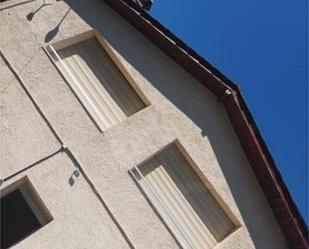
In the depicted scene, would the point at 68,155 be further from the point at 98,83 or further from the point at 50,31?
the point at 50,31

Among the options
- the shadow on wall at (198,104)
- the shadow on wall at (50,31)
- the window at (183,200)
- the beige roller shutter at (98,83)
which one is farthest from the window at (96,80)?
the window at (183,200)

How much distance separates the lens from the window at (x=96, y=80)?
10289 millimetres

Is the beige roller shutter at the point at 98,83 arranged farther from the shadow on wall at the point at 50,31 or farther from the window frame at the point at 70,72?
the shadow on wall at the point at 50,31

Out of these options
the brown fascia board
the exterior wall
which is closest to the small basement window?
the exterior wall

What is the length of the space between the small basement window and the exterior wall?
22 cm

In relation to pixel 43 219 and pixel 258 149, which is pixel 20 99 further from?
pixel 258 149

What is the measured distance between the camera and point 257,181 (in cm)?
1175

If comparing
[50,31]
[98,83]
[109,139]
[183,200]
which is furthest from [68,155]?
[50,31]

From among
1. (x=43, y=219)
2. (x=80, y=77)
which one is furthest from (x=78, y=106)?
(x=43, y=219)

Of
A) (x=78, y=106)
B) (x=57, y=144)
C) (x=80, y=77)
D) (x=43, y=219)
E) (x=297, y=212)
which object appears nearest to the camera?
(x=43, y=219)

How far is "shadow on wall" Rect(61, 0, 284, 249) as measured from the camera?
11.2 meters

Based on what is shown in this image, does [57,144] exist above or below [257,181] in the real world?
above

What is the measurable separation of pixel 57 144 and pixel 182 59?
4.32m

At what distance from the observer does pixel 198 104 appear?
11.8 metres
